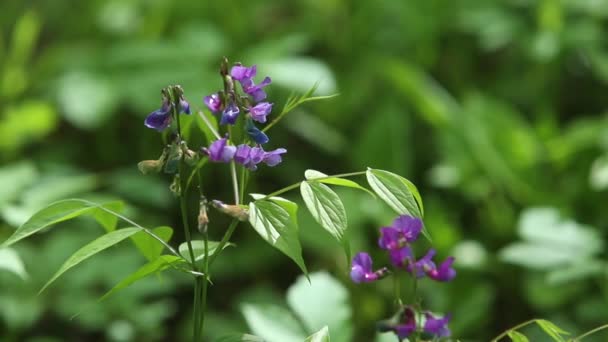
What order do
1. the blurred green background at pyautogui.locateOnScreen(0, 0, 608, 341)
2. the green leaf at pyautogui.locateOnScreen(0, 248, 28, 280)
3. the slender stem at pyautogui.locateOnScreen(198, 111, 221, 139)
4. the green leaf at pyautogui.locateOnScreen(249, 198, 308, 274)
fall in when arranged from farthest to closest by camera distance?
the blurred green background at pyautogui.locateOnScreen(0, 0, 608, 341)
the green leaf at pyautogui.locateOnScreen(0, 248, 28, 280)
the slender stem at pyautogui.locateOnScreen(198, 111, 221, 139)
the green leaf at pyautogui.locateOnScreen(249, 198, 308, 274)

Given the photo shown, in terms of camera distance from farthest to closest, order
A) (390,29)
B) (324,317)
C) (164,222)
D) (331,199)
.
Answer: (390,29)
(164,222)
(324,317)
(331,199)

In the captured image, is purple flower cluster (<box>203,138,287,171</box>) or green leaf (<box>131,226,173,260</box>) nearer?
purple flower cluster (<box>203,138,287,171</box>)

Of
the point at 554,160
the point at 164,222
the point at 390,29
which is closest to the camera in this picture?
the point at 554,160

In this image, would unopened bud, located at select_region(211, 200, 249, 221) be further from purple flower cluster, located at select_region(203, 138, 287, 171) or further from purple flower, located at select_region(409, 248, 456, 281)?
purple flower, located at select_region(409, 248, 456, 281)

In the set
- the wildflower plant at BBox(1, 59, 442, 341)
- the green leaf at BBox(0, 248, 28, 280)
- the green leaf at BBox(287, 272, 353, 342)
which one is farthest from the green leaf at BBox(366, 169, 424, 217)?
the green leaf at BBox(0, 248, 28, 280)

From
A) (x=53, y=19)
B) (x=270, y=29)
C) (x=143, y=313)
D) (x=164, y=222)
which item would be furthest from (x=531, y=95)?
(x=53, y=19)

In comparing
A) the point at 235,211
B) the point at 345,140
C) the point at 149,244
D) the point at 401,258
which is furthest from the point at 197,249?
the point at 345,140

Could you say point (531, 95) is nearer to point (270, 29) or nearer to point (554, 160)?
point (554, 160)
